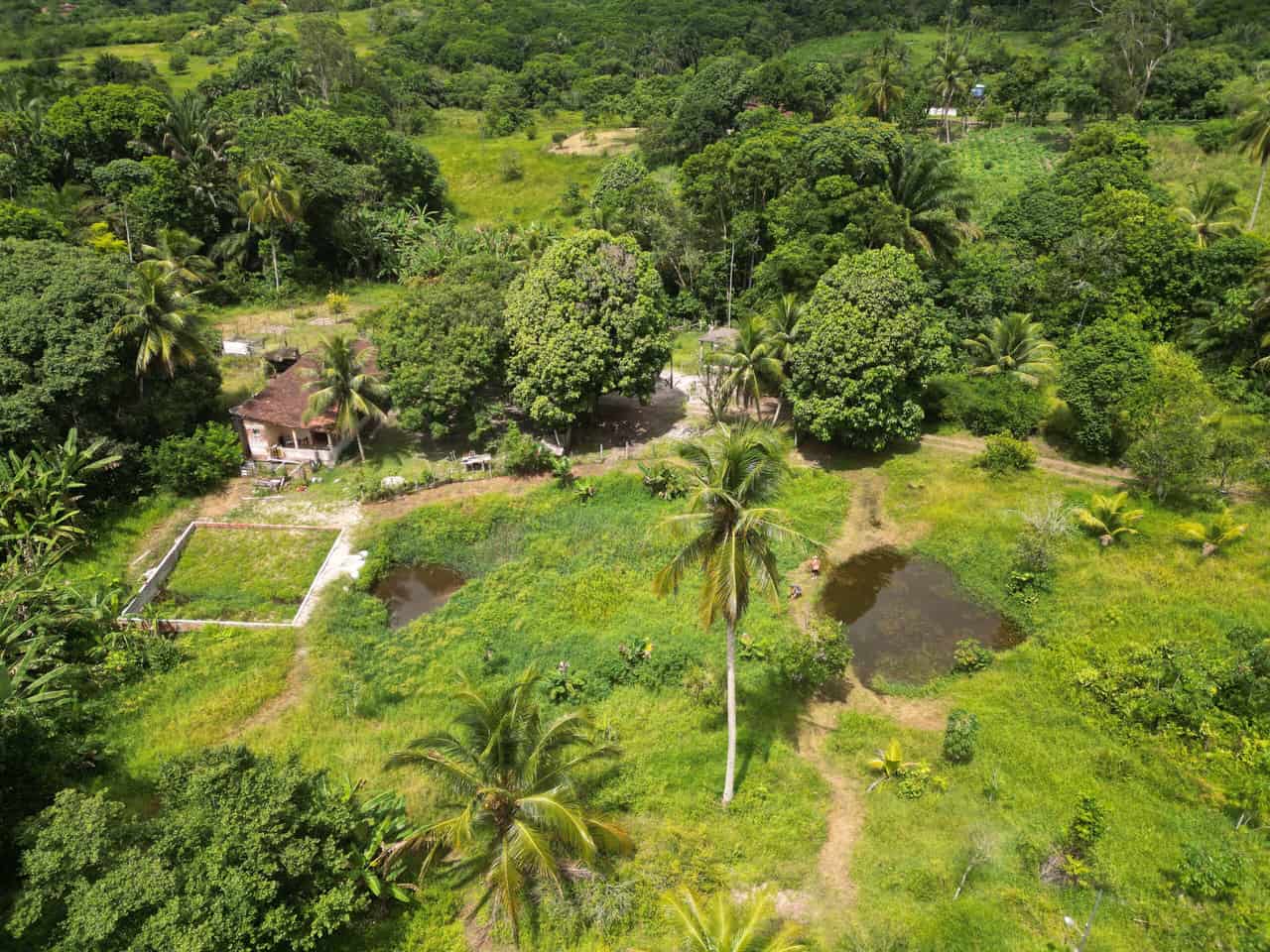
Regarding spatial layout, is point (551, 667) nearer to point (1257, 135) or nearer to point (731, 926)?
point (731, 926)

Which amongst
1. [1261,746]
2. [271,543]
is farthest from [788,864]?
[271,543]

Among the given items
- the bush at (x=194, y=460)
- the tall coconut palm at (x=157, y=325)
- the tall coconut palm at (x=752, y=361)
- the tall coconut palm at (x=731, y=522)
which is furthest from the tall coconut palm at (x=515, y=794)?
the tall coconut palm at (x=157, y=325)

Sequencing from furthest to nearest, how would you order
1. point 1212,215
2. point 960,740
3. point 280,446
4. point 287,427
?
point 1212,215, point 280,446, point 287,427, point 960,740

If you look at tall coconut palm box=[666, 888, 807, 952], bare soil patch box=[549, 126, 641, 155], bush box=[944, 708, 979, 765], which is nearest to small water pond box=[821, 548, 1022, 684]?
bush box=[944, 708, 979, 765]

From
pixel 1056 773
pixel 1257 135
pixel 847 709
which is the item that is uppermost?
pixel 1257 135

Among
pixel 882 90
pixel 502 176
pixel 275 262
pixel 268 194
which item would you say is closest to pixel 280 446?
pixel 268 194

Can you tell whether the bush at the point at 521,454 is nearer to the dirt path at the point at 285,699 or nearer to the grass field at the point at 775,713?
the grass field at the point at 775,713

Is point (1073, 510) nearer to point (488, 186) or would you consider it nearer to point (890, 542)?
point (890, 542)
